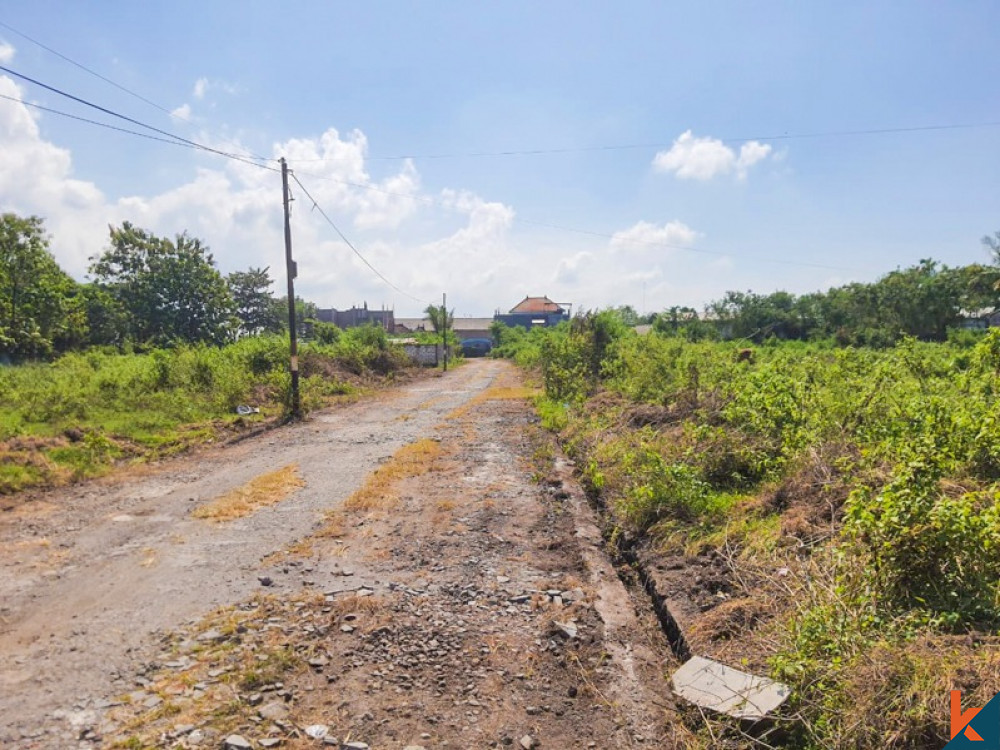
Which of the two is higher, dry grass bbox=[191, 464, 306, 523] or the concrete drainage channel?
the concrete drainage channel

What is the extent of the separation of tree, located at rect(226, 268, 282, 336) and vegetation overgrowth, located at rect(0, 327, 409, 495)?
119ft

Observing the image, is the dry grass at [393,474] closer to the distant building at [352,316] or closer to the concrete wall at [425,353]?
the concrete wall at [425,353]

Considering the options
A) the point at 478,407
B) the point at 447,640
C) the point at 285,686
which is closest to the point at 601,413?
the point at 478,407

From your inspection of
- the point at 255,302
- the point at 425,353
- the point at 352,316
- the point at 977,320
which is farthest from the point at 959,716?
the point at 352,316

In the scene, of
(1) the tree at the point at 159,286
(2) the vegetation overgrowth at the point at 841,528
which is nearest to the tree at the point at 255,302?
(1) the tree at the point at 159,286

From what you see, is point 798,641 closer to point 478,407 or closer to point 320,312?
point 478,407

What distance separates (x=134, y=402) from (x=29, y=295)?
2122cm

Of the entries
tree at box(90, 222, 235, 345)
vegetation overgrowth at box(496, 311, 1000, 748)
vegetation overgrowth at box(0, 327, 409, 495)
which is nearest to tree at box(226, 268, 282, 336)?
tree at box(90, 222, 235, 345)

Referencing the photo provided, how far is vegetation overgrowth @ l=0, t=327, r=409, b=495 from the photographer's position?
8781 mm

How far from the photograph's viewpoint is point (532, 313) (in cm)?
9462

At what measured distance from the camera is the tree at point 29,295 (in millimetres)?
26922

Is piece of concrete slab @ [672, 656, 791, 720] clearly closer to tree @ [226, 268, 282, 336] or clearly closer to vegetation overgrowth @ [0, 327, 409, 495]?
vegetation overgrowth @ [0, 327, 409, 495]

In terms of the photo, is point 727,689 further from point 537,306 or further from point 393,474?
point 537,306

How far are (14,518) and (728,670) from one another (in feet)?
24.0
